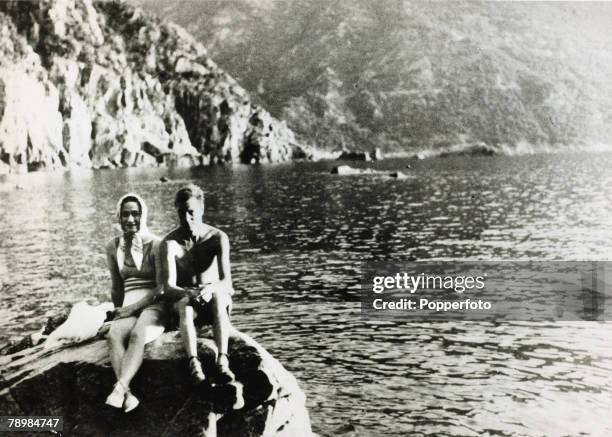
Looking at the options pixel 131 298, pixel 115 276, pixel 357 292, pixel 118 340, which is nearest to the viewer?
pixel 118 340

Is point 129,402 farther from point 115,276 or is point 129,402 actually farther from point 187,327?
point 115,276

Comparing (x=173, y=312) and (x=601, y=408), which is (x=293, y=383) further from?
(x=601, y=408)

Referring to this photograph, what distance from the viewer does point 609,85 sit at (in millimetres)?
23938

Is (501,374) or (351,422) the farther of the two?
(501,374)

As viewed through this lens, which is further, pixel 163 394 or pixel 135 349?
pixel 163 394

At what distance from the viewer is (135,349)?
6.86 m

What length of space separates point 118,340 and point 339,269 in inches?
524

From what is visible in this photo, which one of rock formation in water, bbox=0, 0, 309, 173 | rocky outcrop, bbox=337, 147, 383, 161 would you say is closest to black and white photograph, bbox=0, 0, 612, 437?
rock formation in water, bbox=0, 0, 309, 173

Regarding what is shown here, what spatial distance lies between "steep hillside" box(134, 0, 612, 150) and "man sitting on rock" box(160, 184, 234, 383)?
1577cm

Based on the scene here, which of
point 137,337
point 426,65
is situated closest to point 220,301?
point 137,337

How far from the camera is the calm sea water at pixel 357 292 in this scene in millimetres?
9750

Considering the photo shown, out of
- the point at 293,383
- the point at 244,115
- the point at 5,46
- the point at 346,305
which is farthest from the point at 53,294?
the point at 244,115

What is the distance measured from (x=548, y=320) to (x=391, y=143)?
92.3 meters

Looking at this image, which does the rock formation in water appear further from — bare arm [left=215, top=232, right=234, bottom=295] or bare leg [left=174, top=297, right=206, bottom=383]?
bare leg [left=174, top=297, right=206, bottom=383]
